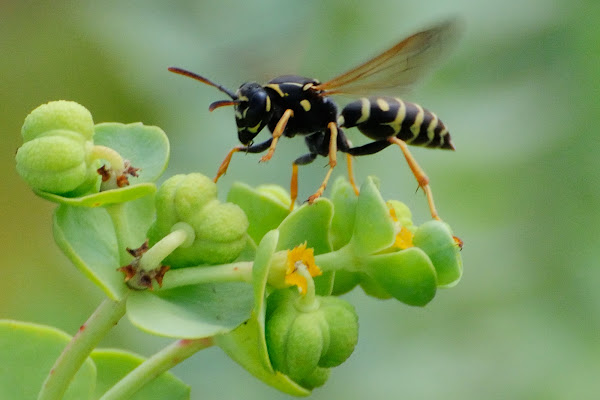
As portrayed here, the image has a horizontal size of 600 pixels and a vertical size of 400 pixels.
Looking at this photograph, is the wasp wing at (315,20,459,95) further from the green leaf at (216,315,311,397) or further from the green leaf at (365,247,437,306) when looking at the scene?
the green leaf at (216,315,311,397)

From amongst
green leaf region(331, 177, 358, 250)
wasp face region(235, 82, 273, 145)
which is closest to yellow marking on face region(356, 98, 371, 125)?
wasp face region(235, 82, 273, 145)

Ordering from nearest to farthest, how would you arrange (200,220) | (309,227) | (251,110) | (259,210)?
(200,220) < (309,227) < (259,210) < (251,110)

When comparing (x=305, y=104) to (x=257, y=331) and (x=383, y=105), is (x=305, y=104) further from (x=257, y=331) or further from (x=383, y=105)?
(x=257, y=331)

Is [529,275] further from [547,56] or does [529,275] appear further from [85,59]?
[85,59]

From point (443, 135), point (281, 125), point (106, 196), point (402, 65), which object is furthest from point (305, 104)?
point (106, 196)

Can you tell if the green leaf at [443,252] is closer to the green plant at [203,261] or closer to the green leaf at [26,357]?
the green plant at [203,261]

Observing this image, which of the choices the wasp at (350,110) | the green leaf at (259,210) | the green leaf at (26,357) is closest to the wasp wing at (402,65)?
the wasp at (350,110)
